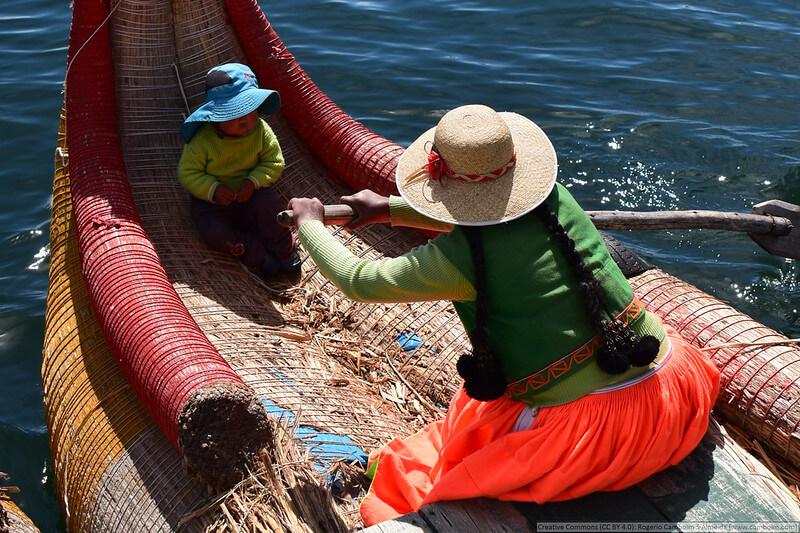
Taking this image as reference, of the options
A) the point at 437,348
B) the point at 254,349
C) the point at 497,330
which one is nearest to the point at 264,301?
the point at 254,349

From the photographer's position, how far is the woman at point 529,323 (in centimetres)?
241

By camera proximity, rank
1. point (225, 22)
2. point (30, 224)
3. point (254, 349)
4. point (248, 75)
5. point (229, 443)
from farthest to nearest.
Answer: point (30, 224), point (225, 22), point (248, 75), point (254, 349), point (229, 443)

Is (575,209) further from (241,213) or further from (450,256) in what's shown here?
(241,213)

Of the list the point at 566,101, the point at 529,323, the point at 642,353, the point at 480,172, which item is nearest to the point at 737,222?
the point at 642,353

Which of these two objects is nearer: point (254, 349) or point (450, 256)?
point (450, 256)

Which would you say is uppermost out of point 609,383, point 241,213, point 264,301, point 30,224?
point 609,383

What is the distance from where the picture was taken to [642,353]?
97.7 inches

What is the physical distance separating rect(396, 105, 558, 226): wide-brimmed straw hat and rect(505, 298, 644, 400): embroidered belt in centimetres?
46

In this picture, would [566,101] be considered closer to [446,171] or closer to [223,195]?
[223,195]

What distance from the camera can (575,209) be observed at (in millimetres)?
2545

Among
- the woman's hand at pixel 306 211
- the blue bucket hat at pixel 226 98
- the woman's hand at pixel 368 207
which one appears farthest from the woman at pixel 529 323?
the blue bucket hat at pixel 226 98

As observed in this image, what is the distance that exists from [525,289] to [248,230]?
2594 millimetres

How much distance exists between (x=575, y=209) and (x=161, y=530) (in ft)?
6.11

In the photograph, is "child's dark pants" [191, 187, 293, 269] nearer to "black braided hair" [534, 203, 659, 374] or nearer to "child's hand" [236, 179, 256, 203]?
"child's hand" [236, 179, 256, 203]
